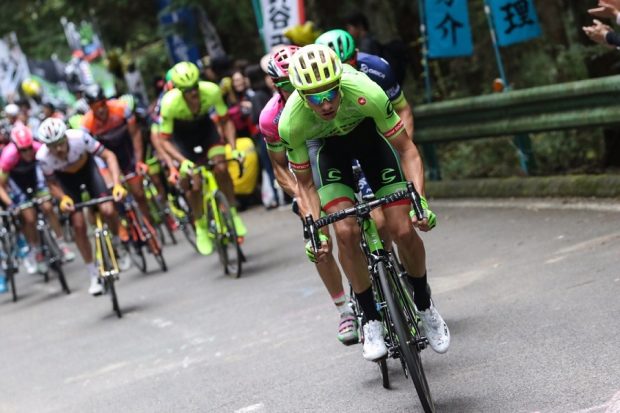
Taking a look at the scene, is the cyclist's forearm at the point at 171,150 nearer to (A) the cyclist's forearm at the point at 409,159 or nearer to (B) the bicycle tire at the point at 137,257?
(B) the bicycle tire at the point at 137,257

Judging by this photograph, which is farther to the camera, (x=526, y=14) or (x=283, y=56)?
(x=526, y=14)

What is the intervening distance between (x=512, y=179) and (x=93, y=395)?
622 centimetres

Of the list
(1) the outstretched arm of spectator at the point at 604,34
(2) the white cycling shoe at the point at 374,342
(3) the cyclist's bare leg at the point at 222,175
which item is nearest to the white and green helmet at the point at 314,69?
(2) the white cycling shoe at the point at 374,342

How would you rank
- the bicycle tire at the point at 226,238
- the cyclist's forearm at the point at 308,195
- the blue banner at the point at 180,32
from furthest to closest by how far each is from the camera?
the blue banner at the point at 180,32 → the bicycle tire at the point at 226,238 → the cyclist's forearm at the point at 308,195

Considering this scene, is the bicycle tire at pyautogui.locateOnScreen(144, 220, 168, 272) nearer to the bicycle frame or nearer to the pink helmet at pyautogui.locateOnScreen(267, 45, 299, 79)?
the bicycle frame

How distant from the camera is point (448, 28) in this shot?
14.6m

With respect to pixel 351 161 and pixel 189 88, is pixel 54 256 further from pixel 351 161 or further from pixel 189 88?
pixel 351 161

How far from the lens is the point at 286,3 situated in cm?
1716

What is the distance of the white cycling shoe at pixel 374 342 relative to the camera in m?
6.44

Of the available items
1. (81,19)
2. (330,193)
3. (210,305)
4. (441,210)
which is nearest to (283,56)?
(330,193)

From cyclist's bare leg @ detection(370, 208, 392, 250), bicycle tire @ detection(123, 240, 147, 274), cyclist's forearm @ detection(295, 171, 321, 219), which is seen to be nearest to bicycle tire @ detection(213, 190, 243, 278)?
bicycle tire @ detection(123, 240, 147, 274)

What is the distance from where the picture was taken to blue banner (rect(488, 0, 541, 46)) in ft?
44.5

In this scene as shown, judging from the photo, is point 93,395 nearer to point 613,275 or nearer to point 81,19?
point 613,275

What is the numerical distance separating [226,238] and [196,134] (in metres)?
1.41
